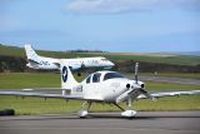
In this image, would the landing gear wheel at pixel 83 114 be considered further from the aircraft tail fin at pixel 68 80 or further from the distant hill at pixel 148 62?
the distant hill at pixel 148 62

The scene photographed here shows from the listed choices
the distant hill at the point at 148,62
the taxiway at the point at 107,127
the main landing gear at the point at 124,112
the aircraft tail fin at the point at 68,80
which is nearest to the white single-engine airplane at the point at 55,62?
the distant hill at the point at 148,62

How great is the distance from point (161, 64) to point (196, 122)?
294ft

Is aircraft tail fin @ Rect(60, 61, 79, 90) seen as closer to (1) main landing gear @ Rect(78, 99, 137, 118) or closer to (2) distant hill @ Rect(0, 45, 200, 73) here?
(1) main landing gear @ Rect(78, 99, 137, 118)

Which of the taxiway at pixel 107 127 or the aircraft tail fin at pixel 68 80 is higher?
the aircraft tail fin at pixel 68 80

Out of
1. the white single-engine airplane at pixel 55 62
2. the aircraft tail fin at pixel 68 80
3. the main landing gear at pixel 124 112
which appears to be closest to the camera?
the main landing gear at pixel 124 112

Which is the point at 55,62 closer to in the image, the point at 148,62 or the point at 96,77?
the point at 148,62

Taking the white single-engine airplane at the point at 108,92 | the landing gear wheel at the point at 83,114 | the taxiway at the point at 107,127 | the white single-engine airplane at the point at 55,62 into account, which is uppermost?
the white single-engine airplane at the point at 55,62

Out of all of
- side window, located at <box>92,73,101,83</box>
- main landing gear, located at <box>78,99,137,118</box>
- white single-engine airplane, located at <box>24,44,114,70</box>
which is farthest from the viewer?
white single-engine airplane, located at <box>24,44,114,70</box>

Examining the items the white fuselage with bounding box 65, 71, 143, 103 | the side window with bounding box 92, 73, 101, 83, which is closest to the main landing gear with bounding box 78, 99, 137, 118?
the white fuselage with bounding box 65, 71, 143, 103

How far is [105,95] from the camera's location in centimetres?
2894

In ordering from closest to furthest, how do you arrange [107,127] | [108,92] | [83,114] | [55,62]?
[107,127]
[108,92]
[83,114]
[55,62]

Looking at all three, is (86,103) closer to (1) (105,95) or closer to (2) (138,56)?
(1) (105,95)

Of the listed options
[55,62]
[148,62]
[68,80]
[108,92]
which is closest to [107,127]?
[108,92]

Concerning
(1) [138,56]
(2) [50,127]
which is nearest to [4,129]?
(2) [50,127]
